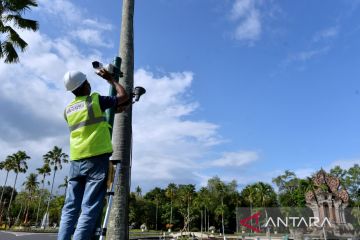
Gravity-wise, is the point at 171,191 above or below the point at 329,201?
above

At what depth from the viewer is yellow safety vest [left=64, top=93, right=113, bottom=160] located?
3.22 metres

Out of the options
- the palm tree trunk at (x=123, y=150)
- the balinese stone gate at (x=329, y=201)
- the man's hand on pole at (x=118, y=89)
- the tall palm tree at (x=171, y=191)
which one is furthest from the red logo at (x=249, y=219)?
the man's hand on pole at (x=118, y=89)

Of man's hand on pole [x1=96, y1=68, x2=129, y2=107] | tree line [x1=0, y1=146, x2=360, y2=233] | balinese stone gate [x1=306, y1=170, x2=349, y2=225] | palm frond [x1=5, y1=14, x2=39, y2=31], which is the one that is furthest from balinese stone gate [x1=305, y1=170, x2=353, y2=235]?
man's hand on pole [x1=96, y1=68, x2=129, y2=107]

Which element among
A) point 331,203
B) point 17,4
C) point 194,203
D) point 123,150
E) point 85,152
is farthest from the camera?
point 194,203

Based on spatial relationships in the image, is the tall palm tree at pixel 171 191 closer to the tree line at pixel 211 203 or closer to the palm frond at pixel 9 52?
the tree line at pixel 211 203

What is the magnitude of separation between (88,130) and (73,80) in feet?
2.00

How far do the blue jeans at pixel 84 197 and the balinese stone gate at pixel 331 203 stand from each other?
54059mm

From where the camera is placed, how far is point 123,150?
18.8ft

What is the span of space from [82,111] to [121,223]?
2756mm

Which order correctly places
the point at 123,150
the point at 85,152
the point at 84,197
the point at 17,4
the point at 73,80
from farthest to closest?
the point at 17,4
the point at 123,150
the point at 73,80
the point at 85,152
the point at 84,197

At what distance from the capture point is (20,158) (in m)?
65.8

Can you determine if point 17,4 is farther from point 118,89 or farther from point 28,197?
point 28,197

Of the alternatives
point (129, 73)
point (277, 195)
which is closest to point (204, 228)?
point (277, 195)

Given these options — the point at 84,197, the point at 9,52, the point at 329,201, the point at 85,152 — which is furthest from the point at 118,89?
the point at 329,201
